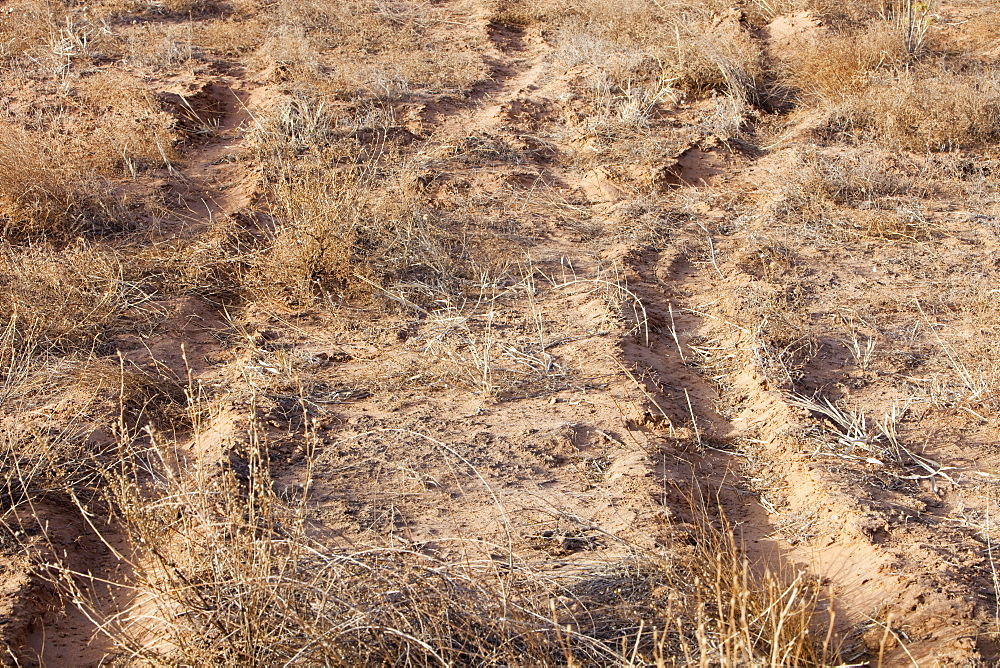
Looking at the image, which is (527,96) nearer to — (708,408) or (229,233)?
(229,233)

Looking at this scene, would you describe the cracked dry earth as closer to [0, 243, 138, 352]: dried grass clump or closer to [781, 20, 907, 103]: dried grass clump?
[0, 243, 138, 352]: dried grass clump

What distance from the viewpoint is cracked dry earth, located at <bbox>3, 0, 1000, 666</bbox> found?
2.73 m

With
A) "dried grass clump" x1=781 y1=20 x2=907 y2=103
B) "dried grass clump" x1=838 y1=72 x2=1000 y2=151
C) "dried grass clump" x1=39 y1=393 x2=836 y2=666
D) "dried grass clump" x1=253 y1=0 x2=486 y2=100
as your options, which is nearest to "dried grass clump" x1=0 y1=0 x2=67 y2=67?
"dried grass clump" x1=253 y1=0 x2=486 y2=100

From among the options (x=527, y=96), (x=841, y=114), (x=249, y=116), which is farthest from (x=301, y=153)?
(x=841, y=114)

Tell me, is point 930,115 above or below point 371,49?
below

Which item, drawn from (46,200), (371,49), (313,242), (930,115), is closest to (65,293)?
(46,200)

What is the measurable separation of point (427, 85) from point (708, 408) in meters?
3.79

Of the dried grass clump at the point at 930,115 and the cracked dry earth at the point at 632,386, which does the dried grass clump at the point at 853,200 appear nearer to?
the cracked dry earth at the point at 632,386

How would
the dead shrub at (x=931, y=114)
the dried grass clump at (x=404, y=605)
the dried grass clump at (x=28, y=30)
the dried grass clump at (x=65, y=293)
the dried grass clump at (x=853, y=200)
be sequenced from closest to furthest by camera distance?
the dried grass clump at (x=404, y=605) < the dried grass clump at (x=65, y=293) < the dried grass clump at (x=853, y=200) < the dead shrub at (x=931, y=114) < the dried grass clump at (x=28, y=30)

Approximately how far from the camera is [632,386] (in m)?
3.56

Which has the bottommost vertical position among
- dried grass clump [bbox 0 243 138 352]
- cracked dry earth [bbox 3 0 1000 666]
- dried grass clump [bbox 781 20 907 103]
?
cracked dry earth [bbox 3 0 1000 666]

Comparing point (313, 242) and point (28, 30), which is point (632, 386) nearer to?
point (313, 242)

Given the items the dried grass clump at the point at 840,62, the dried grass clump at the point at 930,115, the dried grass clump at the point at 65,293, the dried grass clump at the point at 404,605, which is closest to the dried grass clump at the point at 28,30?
the dried grass clump at the point at 65,293

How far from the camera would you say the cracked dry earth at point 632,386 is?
2730 mm
